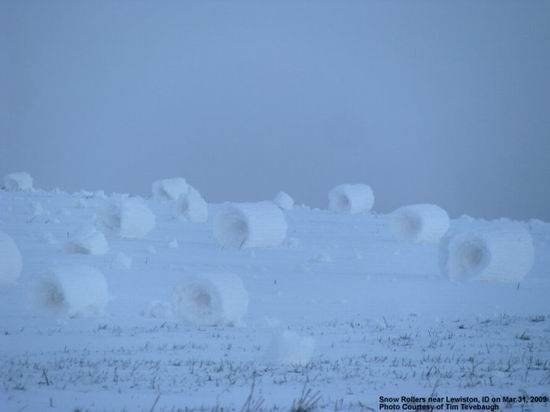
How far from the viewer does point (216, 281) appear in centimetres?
973

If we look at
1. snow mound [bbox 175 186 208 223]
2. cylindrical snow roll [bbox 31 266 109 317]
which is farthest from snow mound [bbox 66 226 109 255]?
snow mound [bbox 175 186 208 223]

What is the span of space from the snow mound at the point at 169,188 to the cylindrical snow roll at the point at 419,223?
8.45m

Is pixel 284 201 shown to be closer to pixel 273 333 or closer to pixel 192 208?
pixel 192 208

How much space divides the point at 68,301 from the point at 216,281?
1876 millimetres

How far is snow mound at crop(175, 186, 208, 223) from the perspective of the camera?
762 inches

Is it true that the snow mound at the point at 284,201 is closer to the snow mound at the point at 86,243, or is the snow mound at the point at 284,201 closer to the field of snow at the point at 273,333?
the field of snow at the point at 273,333

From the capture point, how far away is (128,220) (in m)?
16.3

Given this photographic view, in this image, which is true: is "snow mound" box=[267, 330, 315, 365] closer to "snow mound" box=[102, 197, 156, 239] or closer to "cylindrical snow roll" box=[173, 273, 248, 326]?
"cylindrical snow roll" box=[173, 273, 248, 326]

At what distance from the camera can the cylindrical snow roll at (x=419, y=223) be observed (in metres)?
18.6

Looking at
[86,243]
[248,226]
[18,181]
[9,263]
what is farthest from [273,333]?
[18,181]

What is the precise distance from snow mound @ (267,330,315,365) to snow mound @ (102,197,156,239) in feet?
31.6

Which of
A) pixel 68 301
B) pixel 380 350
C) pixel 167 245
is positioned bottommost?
pixel 380 350

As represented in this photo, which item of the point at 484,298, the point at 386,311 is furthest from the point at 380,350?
the point at 484,298

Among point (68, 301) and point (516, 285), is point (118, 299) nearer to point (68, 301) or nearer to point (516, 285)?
point (68, 301)
